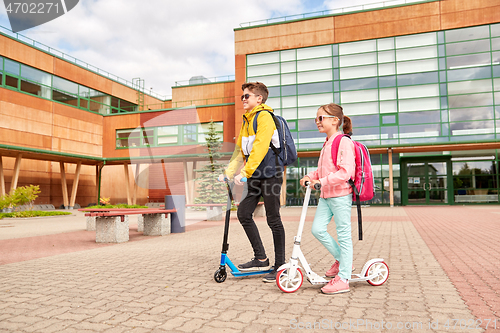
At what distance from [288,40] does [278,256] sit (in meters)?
25.8

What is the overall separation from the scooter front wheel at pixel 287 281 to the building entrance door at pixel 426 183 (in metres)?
24.4

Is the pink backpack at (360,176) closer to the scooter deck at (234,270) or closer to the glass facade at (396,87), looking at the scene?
the scooter deck at (234,270)

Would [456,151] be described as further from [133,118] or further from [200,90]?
[133,118]

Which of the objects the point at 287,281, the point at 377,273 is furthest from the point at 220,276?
the point at 377,273

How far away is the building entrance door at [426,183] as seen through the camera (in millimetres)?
25266

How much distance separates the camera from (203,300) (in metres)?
3.32

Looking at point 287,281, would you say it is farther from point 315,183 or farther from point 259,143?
point 259,143

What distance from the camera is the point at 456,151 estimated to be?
82.5ft

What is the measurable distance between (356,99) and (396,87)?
9.11 feet

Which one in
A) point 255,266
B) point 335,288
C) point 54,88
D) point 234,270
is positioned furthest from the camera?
point 54,88

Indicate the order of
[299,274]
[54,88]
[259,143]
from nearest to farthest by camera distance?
[299,274] < [259,143] < [54,88]

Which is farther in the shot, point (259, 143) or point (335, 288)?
point (259, 143)

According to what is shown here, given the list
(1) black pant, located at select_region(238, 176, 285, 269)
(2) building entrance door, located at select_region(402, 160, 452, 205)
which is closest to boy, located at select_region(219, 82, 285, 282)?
(1) black pant, located at select_region(238, 176, 285, 269)

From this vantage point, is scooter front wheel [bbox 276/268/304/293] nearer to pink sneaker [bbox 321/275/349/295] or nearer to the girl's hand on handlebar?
pink sneaker [bbox 321/275/349/295]
